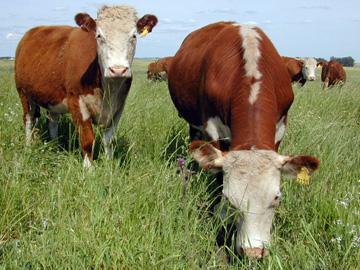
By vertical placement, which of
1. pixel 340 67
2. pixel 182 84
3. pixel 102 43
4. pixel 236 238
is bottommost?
Result: pixel 340 67

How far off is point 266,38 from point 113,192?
226cm

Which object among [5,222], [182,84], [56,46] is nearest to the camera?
[5,222]

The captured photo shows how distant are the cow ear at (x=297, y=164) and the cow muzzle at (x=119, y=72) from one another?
1898mm

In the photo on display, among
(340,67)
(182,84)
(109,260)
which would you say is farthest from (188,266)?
(340,67)

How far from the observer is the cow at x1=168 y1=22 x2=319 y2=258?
314 centimetres

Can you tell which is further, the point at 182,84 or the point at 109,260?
the point at 182,84

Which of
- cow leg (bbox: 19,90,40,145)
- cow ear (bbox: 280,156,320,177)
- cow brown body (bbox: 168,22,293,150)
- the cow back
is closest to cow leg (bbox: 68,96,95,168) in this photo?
the cow back

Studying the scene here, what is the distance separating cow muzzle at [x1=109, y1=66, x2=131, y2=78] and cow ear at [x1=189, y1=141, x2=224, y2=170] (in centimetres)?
145

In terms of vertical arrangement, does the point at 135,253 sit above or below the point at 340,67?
above

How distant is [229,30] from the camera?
4867 millimetres

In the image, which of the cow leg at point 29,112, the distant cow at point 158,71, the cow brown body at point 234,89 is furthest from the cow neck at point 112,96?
the distant cow at point 158,71

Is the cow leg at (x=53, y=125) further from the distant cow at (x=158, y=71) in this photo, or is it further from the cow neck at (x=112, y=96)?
the distant cow at (x=158, y=71)

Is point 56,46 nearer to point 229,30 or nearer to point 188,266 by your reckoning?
point 229,30

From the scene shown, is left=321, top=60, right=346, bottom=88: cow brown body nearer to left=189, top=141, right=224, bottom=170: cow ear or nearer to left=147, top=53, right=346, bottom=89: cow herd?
left=147, top=53, right=346, bottom=89: cow herd
